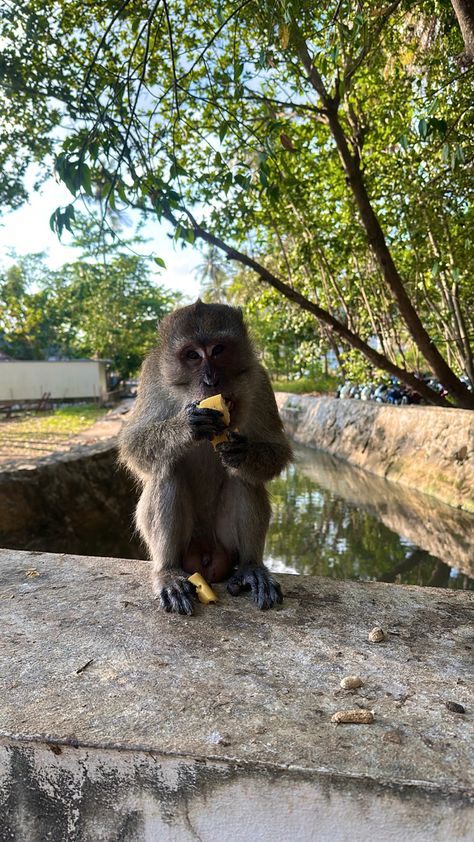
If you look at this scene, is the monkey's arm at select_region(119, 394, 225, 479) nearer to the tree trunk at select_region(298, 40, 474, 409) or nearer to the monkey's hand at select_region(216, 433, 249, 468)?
the monkey's hand at select_region(216, 433, 249, 468)

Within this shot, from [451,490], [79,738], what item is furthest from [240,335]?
[451,490]

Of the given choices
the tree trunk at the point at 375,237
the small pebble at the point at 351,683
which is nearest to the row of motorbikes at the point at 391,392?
the tree trunk at the point at 375,237

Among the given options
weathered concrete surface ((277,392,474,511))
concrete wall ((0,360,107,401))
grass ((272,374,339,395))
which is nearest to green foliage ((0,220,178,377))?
concrete wall ((0,360,107,401))

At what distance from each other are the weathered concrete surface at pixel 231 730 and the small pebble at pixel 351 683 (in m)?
0.02

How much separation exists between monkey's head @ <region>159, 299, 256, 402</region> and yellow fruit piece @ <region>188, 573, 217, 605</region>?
2.66 ft

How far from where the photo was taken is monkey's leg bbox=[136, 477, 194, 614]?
8.42ft

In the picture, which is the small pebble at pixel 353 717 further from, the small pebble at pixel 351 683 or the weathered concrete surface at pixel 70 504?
the weathered concrete surface at pixel 70 504

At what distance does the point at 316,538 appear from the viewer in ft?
20.4

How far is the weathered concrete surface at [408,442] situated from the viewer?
269 inches

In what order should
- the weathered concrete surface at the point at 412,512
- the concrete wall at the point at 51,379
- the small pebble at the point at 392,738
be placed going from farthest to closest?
1. the concrete wall at the point at 51,379
2. the weathered concrete surface at the point at 412,512
3. the small pebble at the point at 392,738

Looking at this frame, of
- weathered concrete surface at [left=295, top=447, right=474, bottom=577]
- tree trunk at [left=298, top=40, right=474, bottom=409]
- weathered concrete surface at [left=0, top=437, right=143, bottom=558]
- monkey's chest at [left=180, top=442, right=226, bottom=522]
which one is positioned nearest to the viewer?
monkey's chest at [left=180, top=442, right=226, bottom=522]

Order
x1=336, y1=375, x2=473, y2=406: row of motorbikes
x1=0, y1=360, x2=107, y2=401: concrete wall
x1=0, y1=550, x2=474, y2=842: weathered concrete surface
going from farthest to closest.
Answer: x1=0, y1=360, x2=107, y2=401: concrete wall → x1=336, y1=375, x2=473, y2=406: row of motorbikes → x1=0, y1=550, x2=474, y2=842: weathered concrete surface

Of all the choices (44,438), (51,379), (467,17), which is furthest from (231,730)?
(51,379)

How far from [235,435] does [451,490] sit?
5155 millimetres
